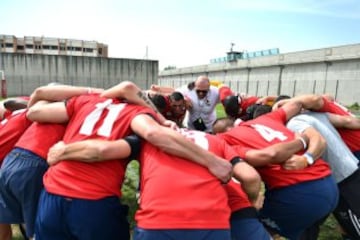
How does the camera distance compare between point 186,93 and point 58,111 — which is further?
point 186,93

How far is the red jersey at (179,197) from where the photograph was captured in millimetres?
2189

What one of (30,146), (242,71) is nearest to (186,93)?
(30,146)

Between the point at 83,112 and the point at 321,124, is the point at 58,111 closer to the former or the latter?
the point at 83,112

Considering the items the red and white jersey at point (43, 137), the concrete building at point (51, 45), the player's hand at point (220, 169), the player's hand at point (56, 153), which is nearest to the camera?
the player's hand at point (220, 169)

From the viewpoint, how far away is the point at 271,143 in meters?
3.13

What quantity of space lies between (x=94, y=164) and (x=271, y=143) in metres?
1.42

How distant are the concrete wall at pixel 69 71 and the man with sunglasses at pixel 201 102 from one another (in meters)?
25.5

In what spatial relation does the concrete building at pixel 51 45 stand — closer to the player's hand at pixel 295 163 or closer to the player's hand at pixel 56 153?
the player's hand at pixel 56 153

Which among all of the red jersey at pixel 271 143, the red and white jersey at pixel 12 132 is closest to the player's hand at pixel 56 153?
the red and white jersey at pixel 12 132

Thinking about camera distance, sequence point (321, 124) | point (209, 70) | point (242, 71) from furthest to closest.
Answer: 1. point (209, 70)
2. point (242, 71)
3. point (321, 124)

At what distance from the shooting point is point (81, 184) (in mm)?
2588

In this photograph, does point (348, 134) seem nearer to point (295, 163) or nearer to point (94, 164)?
point (295, 163)

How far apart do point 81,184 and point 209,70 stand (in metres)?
50.8

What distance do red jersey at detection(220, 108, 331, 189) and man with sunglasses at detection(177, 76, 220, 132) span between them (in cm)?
377
